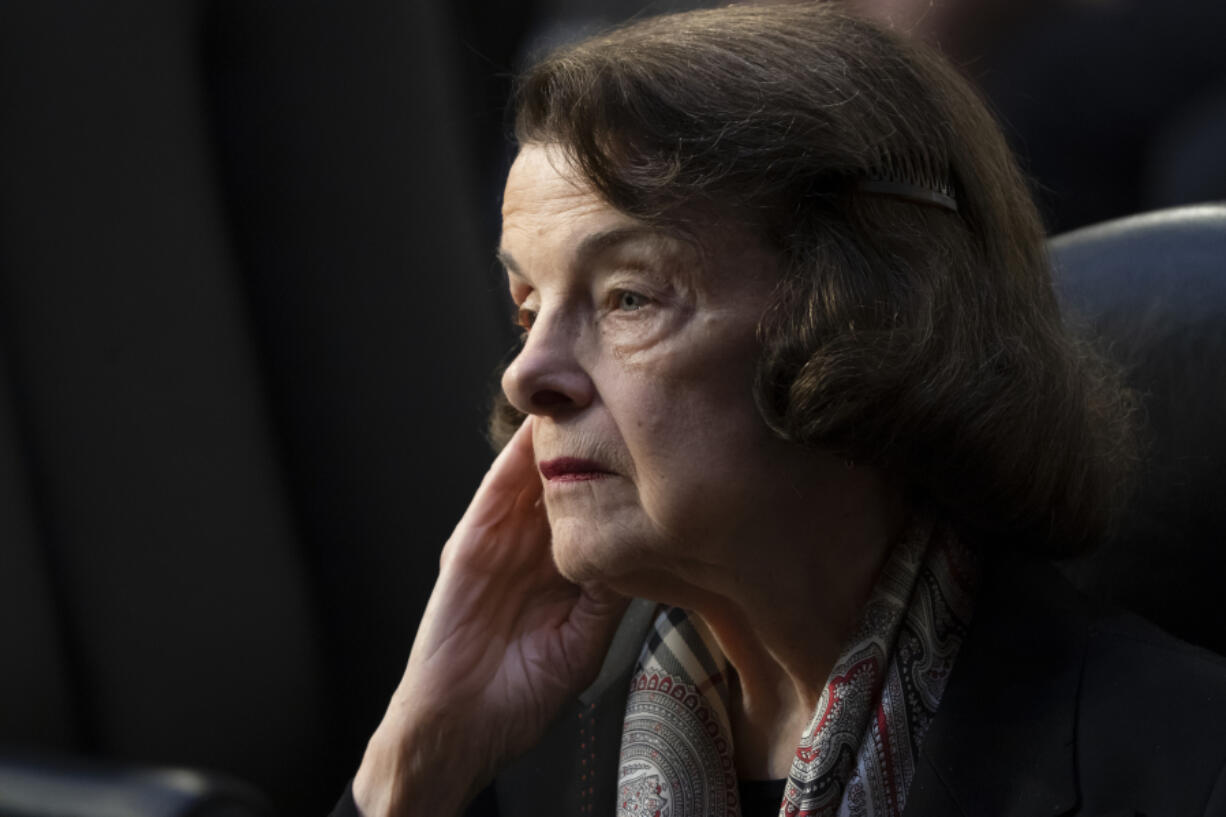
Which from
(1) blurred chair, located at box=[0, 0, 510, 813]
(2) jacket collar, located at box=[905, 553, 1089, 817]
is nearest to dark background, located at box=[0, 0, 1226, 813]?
(1) blurred chair, located at box=[0, 0, 510, 813]

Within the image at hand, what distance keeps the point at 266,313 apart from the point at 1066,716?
1376 mm

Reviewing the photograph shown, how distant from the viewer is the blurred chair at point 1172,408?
168 centimetres

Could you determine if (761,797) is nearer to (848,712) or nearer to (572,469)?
(848,712)

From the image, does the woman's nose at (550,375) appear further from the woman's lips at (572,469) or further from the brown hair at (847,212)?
the brown hair at (847,212)

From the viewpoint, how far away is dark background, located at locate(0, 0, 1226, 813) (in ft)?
6.05

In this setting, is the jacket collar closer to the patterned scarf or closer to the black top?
the patterned scarf

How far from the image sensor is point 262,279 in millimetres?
2193

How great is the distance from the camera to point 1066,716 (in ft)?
4.53

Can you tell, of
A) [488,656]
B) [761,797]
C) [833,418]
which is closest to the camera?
[833,418]

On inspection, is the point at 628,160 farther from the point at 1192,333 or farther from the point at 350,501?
the point at 350,501

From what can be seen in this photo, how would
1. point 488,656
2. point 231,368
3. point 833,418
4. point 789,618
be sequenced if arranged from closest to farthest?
point 833,418 → point 789,618 → point 488,656 → point 231,368

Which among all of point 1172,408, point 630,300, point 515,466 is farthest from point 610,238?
point 1172,408

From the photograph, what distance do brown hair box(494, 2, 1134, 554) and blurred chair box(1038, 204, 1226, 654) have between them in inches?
11.6

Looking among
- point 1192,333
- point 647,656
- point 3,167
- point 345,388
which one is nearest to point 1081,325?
point 1192,333
